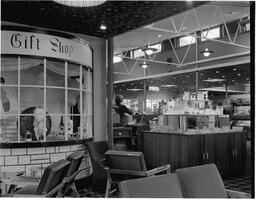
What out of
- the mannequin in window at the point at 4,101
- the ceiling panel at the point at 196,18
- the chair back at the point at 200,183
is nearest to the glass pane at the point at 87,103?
the mannequin in window at the point at 4,101

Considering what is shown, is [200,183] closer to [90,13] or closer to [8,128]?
[90,13]

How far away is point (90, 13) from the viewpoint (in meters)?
4.86

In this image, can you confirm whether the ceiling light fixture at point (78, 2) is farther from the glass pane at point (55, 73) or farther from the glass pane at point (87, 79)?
the glass pane at point (87, 79)

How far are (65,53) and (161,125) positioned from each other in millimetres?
2905

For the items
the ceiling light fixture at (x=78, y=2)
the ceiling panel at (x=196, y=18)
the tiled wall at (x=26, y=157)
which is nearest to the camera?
the ceiling light fixture at (x=78, y=2)

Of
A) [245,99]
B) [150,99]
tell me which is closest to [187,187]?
[245,99]

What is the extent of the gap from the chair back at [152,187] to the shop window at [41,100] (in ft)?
10.8

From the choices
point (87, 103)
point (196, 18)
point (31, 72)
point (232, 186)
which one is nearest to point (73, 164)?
point (31, 72)

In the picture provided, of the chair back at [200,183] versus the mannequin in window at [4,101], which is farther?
the mannequin in window at [4,101]

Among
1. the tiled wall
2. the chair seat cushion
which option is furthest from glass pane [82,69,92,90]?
the chair seat cushion

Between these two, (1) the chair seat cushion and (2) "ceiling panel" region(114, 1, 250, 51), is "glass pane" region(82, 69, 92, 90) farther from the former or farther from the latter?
(2) "ceiling panel" region(114, 1, 250, 51)

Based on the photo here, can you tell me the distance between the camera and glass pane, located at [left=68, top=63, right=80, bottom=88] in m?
5.60

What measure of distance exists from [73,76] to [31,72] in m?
0.80

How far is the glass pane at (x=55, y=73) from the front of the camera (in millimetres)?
5273
